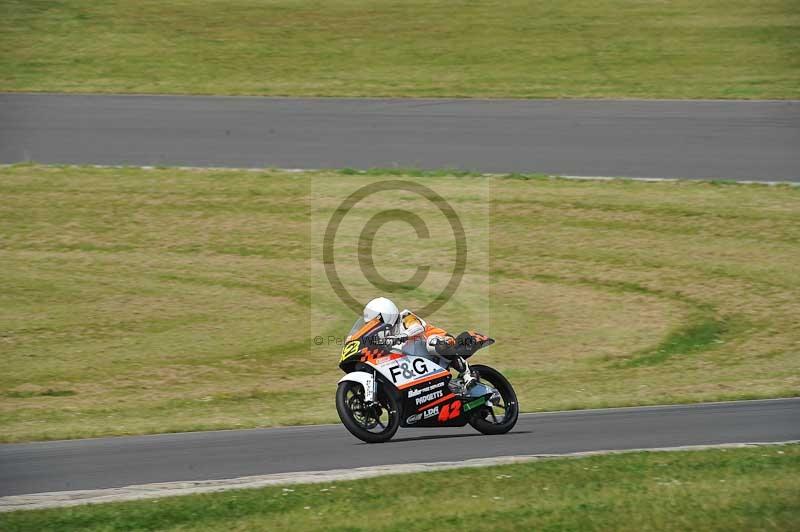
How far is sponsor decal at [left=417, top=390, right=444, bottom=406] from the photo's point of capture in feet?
38.9

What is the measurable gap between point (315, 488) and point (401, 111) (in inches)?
796

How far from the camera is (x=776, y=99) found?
1184 inches

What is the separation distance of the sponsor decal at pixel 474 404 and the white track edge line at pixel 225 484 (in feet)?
3.29

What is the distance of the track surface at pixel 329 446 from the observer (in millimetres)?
11062

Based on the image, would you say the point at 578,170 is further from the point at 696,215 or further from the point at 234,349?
the point at 234,349

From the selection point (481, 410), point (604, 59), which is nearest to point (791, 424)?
point (481, 410)

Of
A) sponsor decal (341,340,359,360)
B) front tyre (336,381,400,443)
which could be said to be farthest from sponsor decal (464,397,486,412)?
sponsor decal (341,340,359,360)

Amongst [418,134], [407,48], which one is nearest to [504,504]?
[418,134]

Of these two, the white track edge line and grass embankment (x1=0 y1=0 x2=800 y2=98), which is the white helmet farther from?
grass embankment (x1=0 y1=0 x2=800 y2=98)

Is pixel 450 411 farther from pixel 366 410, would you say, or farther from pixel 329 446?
pixel 329 446

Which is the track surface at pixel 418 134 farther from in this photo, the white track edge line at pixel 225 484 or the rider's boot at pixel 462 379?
the white track edge line at pixel 225 484

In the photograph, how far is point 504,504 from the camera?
9680 millimetres

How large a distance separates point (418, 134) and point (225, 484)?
700 inches

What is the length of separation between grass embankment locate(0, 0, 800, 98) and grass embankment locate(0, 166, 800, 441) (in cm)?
831
